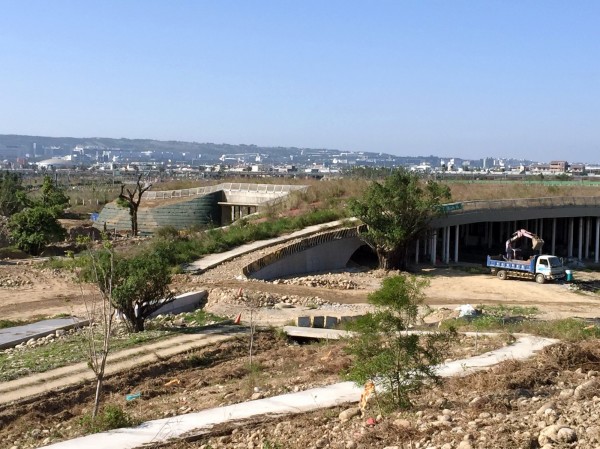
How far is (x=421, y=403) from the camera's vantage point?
1248cm

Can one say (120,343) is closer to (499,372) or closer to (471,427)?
(499,372)

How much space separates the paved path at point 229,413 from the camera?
1159 cm

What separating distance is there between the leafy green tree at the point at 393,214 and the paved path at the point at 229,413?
21.0 m

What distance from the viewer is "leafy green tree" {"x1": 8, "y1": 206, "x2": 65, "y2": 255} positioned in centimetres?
3853

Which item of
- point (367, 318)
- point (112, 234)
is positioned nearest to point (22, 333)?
point (367, 318)

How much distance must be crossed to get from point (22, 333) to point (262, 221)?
22.1 m

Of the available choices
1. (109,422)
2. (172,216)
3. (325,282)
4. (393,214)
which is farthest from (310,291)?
(172,216)

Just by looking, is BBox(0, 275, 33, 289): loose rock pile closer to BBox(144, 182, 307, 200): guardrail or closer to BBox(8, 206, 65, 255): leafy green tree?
BBox(8, 206, 65, 255): leafy green tree

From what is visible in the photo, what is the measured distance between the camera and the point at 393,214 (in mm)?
37375

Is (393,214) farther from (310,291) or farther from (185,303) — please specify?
(185,303)

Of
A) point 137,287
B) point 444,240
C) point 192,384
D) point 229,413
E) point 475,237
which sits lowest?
point 475,237

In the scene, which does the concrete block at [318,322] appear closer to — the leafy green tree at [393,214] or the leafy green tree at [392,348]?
the leafy green tree at [392,348]

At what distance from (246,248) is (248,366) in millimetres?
19003

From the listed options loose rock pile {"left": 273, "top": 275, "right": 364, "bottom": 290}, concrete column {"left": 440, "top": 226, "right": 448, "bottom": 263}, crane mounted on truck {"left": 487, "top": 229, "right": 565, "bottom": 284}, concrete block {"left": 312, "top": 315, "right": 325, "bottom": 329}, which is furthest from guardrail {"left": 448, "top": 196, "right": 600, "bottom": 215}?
concrete block {"left": 312, "top": 315, "right": 325, "bottom": 329}
